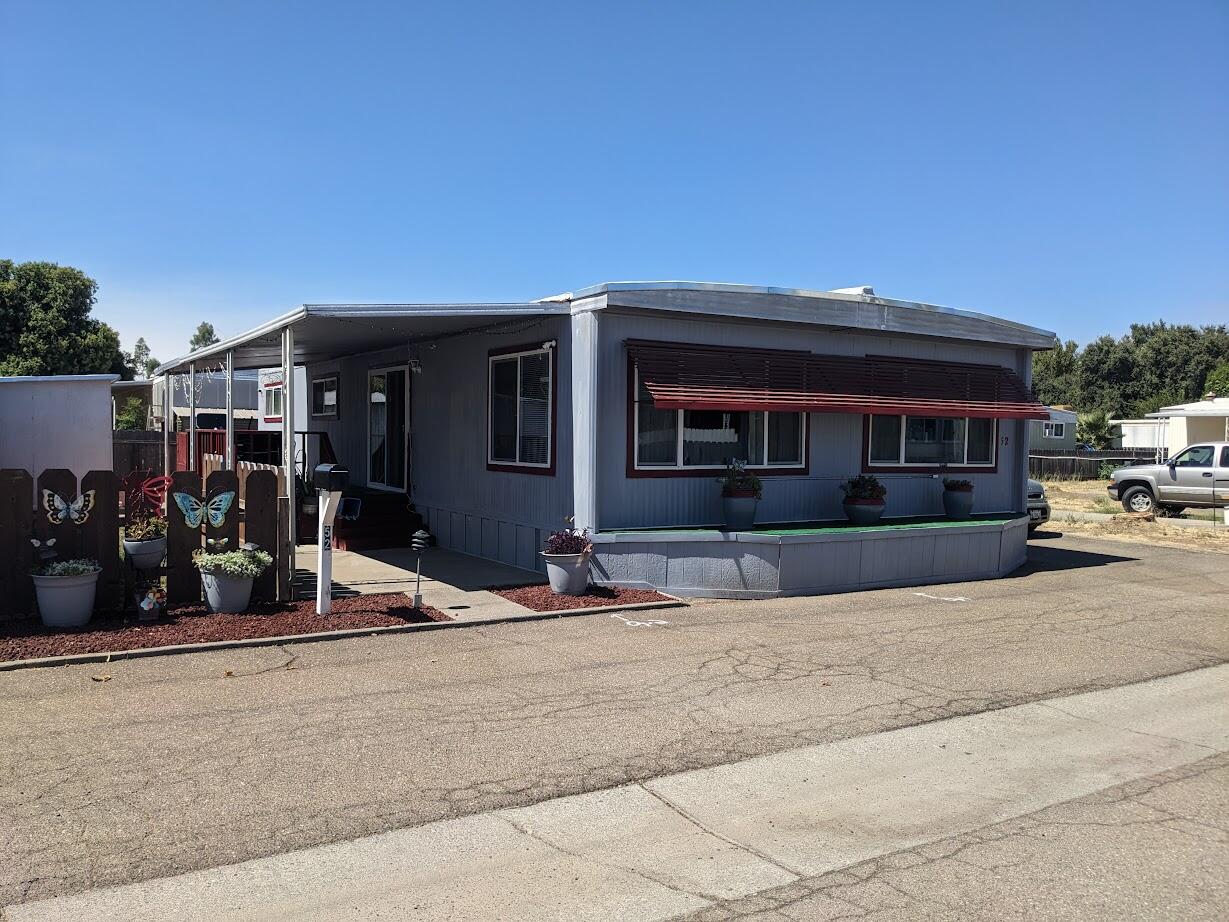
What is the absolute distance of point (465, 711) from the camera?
6129 millimetres

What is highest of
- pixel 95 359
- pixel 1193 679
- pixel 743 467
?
pixel 95 359

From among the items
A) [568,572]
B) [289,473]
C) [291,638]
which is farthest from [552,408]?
[291,638]

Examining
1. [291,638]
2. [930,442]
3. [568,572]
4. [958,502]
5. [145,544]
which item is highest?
[930,442]

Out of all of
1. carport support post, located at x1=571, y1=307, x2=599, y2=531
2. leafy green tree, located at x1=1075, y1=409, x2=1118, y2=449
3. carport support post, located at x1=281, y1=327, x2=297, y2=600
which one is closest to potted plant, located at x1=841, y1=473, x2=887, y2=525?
carport support post, located at x1=571, y1=307, x2=599, y2=531

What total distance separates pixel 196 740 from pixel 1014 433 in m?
13.2

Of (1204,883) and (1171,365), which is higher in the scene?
(1171,365)

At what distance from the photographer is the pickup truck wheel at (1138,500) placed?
21844mm

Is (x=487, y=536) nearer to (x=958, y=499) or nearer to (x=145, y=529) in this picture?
(x=145, y=529)

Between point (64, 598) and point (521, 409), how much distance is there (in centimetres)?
548

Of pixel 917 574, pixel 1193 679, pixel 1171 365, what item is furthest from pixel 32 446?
pixel 1171 365

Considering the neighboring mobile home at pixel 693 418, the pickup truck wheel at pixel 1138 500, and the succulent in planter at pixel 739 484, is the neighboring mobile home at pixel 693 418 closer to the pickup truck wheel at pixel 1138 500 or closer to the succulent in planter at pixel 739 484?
the succulent in planter at pixel 739 484

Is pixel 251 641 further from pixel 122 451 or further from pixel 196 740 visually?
pixel 122 451

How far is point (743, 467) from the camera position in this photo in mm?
11641

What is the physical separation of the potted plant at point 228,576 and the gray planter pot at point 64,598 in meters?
0.86
